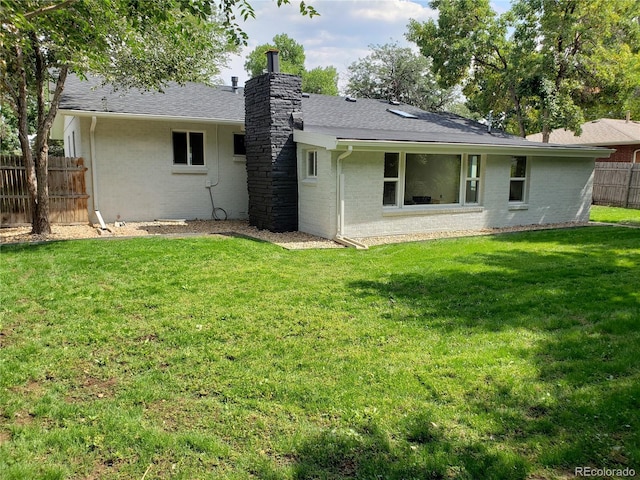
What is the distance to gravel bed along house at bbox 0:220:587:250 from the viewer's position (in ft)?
33.7

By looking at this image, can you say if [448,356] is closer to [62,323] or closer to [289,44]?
[62,323]

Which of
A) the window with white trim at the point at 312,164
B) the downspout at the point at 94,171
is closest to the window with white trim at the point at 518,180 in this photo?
the window with white trim at the point at 312,164

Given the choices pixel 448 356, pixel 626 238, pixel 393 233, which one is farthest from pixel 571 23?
pixel 448 356

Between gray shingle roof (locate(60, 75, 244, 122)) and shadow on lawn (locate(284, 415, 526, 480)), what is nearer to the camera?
shadow on lawn (locate(284, 415, 526, 480))

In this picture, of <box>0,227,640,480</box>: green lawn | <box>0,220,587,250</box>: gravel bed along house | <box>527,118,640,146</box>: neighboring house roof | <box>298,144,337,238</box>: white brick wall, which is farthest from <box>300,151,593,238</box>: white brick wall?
<box>527,118,640,146</box>: neighboring house roof

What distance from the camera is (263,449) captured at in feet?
9.82

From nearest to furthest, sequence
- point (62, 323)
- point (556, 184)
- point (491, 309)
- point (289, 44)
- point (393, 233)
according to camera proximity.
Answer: point (62, 323) < point (491, 309) < point (393, 233) < point (556, 184) < point (289, 44)

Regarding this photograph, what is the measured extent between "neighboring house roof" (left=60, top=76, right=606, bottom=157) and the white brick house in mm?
51

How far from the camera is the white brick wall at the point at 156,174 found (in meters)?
13.0

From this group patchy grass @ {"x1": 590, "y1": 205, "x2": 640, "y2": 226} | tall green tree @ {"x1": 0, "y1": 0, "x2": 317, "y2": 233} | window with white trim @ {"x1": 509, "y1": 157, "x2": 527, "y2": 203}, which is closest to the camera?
tall green tree @ {"x1": 0, "y1": 0, "x2": 317, "y2": 233}

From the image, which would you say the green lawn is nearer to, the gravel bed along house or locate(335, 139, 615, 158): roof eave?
the gravel bed along house

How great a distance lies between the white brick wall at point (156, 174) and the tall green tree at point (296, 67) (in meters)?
30.6

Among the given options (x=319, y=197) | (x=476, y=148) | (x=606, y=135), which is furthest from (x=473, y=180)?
(x=606, y=135)

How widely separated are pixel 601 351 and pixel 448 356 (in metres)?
1.36
